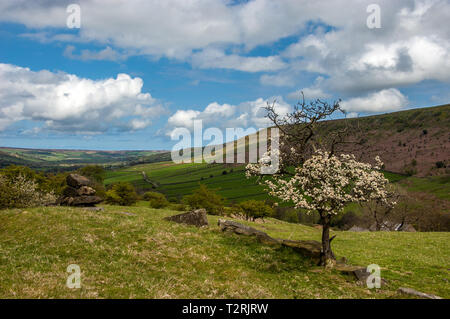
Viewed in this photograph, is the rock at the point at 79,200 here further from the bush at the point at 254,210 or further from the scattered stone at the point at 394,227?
the scattered stone at the point at 394,227

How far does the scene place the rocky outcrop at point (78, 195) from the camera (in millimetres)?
42344

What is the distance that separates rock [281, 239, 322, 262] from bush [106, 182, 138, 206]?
68708 mm

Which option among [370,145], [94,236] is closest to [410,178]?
[370,145]

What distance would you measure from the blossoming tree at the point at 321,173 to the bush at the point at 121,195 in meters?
69.3

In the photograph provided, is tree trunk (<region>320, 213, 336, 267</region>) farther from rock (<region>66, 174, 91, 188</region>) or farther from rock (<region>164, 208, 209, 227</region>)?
rock (<region>66, 174, 91, 188</region>)

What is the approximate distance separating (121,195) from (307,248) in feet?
238

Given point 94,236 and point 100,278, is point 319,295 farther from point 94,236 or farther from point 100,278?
point 94,236

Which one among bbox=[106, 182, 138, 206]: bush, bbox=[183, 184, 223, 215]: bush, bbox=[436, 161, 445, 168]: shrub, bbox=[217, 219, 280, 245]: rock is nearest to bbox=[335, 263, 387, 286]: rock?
bbox=[217, 219, 280, 245]: rock

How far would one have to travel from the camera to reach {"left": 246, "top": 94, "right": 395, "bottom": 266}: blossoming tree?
61.2 ft

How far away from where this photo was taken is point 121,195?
276ft

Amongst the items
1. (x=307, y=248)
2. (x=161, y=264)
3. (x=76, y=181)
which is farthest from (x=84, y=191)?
(x=307, y=248)

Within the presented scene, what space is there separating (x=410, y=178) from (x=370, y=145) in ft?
563
